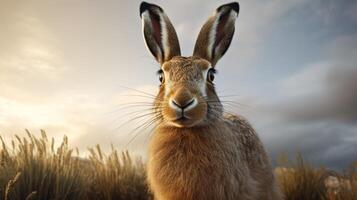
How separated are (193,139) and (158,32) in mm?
1513

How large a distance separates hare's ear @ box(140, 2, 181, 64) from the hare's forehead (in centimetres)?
48

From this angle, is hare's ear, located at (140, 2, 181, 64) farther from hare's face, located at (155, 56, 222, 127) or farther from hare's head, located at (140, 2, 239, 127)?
hare's face, located at (155, 56, 222, 127)

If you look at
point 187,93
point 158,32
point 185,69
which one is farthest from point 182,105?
point 158,32

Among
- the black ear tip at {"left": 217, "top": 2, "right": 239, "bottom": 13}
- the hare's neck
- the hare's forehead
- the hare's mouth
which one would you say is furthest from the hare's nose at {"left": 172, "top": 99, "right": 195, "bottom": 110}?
the black ear tip at {"left": 217, "top": 2, "right": 239, "bottom": 13}

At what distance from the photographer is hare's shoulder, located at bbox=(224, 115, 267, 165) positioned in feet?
18.5

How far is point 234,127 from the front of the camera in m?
5.79

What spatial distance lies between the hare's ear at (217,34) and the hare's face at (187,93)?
0.36 metres

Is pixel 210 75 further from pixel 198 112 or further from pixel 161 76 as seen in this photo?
pixel 198 112

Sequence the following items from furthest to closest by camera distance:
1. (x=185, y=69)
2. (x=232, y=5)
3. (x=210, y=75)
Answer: (x=232, y=5), (x=210, y=75), (x=185, y=69)

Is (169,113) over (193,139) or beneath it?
over

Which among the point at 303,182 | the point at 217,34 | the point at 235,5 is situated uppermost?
the point at 235,5

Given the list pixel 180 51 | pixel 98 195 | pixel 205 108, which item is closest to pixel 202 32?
pixel 180 51

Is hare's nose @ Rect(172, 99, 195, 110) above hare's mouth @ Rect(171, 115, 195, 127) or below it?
above

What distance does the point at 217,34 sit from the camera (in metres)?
5.45
